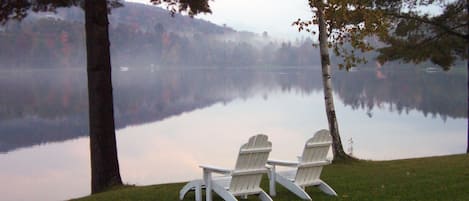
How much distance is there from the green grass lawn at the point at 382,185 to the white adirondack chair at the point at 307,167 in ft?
0.76

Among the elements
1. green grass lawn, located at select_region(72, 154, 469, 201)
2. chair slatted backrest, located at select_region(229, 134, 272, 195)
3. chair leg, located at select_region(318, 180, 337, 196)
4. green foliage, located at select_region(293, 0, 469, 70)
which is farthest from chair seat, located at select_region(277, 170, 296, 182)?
green foliage, located at select_region(293, 0, 469, 70)

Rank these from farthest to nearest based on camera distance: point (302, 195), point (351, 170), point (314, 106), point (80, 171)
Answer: point (314, 106)
point (80, 171)
point (351, 170)
point (302, 195)

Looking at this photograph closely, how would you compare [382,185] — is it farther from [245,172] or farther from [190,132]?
[190,132]

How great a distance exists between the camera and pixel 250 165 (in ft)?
25.2

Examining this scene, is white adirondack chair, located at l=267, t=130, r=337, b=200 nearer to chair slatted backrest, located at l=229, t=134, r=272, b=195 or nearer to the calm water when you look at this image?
chair slatted backrest, located at l=229, t=134, r=272, b=195

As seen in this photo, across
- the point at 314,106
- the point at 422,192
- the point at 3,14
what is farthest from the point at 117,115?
the point at 422,192

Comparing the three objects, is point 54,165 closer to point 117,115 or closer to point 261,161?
point 261,161

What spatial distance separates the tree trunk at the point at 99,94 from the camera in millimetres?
11250

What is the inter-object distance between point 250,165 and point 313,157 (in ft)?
3.58

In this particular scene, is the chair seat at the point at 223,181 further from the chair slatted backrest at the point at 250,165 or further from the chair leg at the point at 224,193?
the chair slatted backrest at the point at 250,165

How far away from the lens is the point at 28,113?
46.7 meters

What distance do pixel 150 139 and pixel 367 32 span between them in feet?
64.5

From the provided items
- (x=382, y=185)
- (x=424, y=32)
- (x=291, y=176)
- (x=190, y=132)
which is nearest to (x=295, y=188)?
(x=291, y=176)

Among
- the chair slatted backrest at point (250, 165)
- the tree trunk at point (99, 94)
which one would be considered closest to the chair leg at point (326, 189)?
the chair slatted backrest at point (250, 165)
